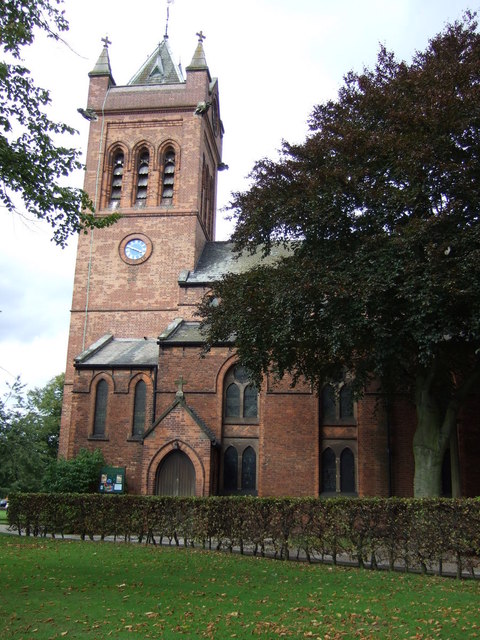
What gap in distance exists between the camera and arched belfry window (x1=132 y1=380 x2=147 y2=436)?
26.2 meters

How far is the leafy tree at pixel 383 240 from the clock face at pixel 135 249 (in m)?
14.2

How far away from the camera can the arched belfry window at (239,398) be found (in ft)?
82.4

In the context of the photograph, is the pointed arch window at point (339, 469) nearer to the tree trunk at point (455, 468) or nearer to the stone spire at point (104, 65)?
the tree trunk at point (455, 468)

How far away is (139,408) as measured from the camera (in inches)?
1049

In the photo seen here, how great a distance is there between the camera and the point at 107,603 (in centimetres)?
953

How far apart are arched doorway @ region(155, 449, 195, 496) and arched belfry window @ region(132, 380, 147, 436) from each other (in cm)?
291

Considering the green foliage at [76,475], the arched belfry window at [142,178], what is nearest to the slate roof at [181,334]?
the green foliage at [76,475]

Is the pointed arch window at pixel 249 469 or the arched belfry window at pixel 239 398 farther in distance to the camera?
the arched belfry window at pixel 239 398

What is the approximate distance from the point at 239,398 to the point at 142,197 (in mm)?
15218

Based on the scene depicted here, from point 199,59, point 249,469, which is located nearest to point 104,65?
point 199,59

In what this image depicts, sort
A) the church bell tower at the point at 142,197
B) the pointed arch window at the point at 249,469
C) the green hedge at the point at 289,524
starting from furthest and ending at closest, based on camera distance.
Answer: the church bell tower at the point at 142,197, the pointed arch window at the point at 249,469, the green hedge at the point at 289,524

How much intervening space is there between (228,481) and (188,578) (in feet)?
41.3

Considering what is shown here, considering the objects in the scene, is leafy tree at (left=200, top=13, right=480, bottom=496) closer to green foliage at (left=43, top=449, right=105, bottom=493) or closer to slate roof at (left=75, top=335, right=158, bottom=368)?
slate roof at (left=75, top=335, right=158, bottom=368)

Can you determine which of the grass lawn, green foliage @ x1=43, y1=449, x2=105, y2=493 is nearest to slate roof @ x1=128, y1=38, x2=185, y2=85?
green foliage @ x1=43, y1=449, x2=105, y2=493
